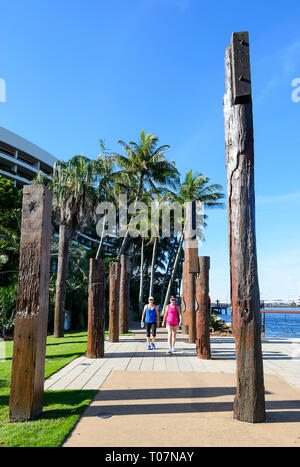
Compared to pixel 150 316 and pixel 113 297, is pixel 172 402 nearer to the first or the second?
pixel 150 316

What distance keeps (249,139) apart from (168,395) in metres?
3.79

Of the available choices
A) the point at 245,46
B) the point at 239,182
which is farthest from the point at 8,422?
the point at 245,46

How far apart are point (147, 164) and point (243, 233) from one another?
23101 millimetres

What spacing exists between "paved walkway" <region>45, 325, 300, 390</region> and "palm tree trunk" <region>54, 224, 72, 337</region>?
4.20 meters

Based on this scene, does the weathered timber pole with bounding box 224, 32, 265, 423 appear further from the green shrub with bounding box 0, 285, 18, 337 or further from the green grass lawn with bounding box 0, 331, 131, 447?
the green shrub with bounding box 0, 285, 18, 337

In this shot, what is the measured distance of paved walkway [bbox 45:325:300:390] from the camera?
582 cm

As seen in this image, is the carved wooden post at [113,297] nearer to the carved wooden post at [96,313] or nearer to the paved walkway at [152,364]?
the paved walkway at [152,364]

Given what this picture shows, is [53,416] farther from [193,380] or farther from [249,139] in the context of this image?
[249,139]

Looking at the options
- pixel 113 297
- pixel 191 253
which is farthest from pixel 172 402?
pixel 113 297

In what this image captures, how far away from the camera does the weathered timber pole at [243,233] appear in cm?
388

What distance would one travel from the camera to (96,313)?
8.02 meters

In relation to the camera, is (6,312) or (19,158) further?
(19,158)

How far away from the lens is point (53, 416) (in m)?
3.88

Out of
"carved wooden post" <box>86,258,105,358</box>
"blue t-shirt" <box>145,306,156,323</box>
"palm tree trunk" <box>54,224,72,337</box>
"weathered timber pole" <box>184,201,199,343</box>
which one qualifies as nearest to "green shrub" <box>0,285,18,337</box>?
"palm tree trunk" <box>54,224,72,337</box>
